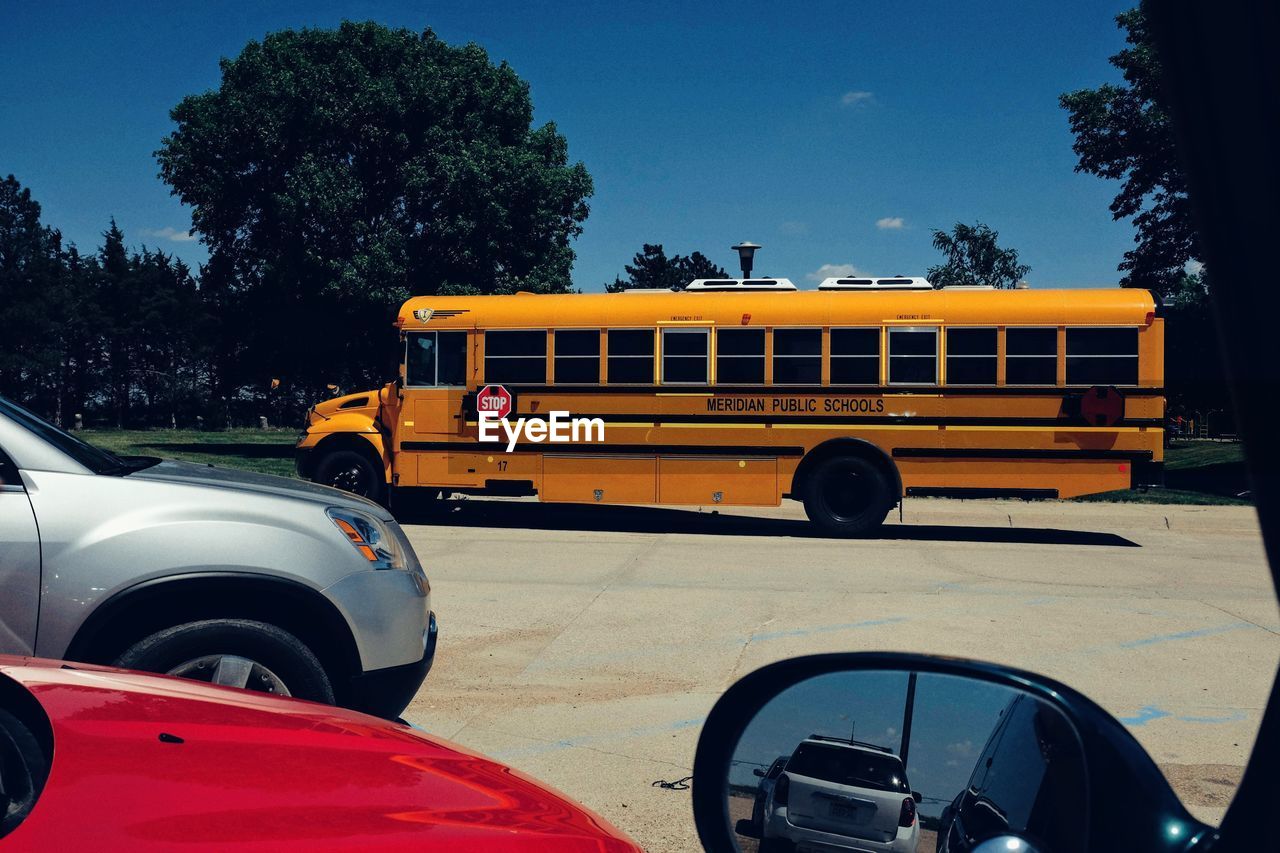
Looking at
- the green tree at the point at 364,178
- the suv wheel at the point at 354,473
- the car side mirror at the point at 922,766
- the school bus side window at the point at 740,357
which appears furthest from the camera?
the green tree at the point at 364,178

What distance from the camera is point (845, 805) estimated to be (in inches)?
56.6

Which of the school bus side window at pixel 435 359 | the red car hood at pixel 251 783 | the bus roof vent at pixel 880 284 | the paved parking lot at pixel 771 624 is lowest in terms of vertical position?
the paved parking lot at pixel 771 624

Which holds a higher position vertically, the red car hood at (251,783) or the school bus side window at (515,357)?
the school bus side window at (515,357)

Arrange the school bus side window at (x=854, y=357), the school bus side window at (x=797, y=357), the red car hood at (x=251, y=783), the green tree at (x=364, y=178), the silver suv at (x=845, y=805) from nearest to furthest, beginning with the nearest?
the silver suv at (x=845, y=805), the red car hood at (x=251, y=783), the school bus side window at (x=854, y=357), the school bus side window at (x=797, y=357), the green tree at (x=364, y=178)

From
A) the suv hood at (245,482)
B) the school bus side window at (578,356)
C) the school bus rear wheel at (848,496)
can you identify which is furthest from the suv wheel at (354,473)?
the suv hood at (245,482)

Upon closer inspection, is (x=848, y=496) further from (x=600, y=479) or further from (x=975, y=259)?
(x=975, y=259)

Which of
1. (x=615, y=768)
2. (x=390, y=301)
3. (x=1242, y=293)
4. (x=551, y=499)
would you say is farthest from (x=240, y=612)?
(x=390, y=301)

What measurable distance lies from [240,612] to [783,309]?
1012cm

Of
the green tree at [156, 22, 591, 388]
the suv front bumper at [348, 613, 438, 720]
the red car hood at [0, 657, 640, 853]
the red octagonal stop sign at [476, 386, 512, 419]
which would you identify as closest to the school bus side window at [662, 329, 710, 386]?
the red octagonal stop sign at [476, 386, 512, 419]

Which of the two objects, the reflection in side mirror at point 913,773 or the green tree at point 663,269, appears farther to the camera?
the green tree at point 663,269

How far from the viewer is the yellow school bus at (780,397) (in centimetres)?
1293

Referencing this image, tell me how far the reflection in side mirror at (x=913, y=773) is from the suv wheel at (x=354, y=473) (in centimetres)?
1336

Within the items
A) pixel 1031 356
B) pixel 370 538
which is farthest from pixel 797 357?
pixel 370 538

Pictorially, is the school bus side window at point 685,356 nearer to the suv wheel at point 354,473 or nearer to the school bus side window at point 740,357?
the school bus side window at point 740,357
